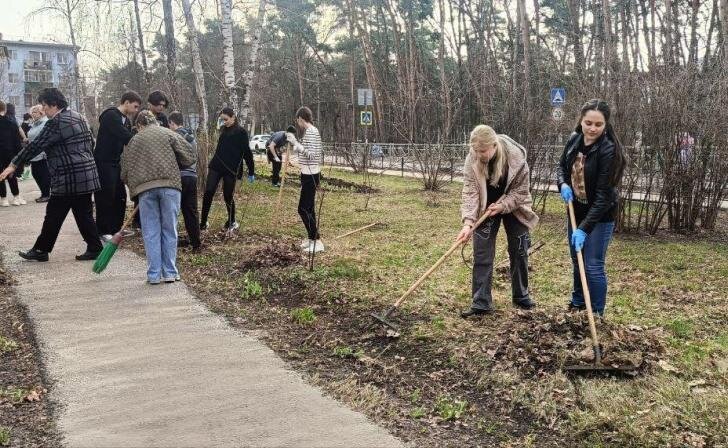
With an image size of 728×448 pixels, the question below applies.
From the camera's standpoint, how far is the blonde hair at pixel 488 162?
4766mm

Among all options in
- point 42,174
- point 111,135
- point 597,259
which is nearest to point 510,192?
point 597,259

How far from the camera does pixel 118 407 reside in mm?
3514

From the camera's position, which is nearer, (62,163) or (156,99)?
(62,163)

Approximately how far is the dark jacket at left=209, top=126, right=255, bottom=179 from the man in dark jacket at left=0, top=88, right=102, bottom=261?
5.81ft

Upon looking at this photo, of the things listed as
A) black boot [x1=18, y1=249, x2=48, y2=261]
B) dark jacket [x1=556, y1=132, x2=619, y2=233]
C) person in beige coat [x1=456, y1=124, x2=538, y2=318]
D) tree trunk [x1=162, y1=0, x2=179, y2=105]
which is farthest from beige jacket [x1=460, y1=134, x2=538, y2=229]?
tree trunk [x1=162, y1=0, x2=179, y2=105]

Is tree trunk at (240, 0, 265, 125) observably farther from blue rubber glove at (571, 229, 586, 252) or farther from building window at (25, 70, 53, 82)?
building window at (25, 70, 53, 82)

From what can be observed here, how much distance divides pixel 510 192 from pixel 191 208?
3819mm

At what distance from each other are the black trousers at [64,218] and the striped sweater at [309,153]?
7.57ft

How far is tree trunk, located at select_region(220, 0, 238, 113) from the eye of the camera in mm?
12742

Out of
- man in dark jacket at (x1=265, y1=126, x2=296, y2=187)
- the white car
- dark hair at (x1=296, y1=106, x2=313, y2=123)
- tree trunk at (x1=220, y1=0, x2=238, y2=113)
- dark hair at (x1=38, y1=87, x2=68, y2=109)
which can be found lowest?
man in dark jacket at (x1=265, y1=126, x2=296, y2=187)

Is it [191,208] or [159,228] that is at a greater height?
[191,208]

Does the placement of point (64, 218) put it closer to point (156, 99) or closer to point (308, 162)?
point (156, 99)

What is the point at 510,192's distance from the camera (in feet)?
16.4

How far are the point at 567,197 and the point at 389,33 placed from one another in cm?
3977
